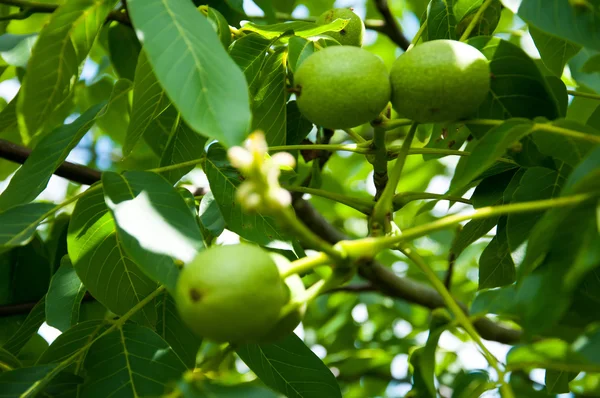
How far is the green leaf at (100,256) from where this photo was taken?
1508 millimetres

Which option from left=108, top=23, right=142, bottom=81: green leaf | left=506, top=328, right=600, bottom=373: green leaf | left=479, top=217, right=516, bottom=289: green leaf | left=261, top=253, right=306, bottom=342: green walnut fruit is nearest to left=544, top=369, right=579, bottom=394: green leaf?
left=479, top=217, right=516, bottom=289: green leaf

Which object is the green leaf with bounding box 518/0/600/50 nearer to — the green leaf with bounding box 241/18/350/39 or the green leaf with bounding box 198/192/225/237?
the green leaf with bounding box 241/18/350/39

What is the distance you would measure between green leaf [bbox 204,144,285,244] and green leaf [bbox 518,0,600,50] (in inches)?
29.9

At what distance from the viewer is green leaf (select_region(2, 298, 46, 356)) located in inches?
71.9

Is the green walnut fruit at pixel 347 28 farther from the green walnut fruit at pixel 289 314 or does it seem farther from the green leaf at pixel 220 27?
the green walnut fruit at pixel 289 314

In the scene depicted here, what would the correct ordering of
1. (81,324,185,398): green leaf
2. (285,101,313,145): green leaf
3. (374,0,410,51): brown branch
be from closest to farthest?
(81,324,185,398): green leaf < (285,101,313,145): green leaf < (374,0,410,51): brown branch

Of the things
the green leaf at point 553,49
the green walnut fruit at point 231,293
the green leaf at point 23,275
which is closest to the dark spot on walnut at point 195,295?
the green walnut fruit at point 231,293

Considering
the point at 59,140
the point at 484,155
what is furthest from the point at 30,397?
the point at 484,155

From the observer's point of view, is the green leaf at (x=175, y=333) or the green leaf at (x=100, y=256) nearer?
the green leaf at (x=100, y=256)

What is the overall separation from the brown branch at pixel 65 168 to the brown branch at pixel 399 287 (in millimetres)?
745

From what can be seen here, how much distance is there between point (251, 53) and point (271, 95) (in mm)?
114

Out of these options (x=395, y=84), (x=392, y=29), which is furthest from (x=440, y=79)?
(x=392, y=29)

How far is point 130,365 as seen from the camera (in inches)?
54.4

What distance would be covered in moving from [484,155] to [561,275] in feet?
0.92
